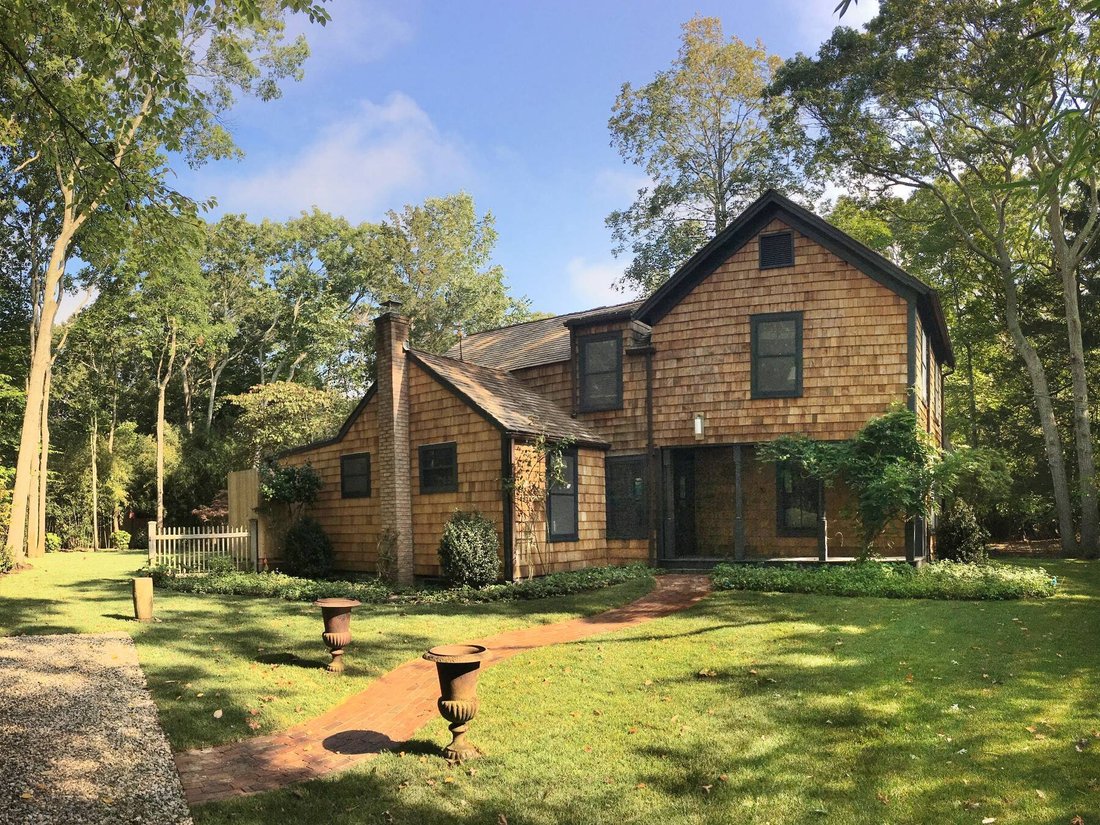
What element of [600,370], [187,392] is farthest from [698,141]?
[187,392]

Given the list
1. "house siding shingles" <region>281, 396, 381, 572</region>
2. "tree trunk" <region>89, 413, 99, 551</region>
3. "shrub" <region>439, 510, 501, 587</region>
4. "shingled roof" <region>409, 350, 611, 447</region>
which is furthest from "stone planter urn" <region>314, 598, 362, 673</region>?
"tree trunk" <region>89, 413, 99, 551</region>

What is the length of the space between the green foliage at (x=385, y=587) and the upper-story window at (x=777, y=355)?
496cm

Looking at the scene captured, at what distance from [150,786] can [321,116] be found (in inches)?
681

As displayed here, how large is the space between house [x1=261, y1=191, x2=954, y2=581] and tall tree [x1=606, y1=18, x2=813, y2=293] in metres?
16.9

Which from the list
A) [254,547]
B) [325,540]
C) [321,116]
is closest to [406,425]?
[325,540]

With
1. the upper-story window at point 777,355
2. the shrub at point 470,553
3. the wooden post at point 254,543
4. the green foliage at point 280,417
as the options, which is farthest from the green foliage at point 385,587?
the green foliage at point 280,417

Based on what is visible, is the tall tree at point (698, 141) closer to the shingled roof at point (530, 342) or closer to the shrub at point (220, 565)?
the shingled roof at point (530, 342)

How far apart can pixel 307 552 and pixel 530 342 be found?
8.76 m

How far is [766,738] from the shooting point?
6.32 meters

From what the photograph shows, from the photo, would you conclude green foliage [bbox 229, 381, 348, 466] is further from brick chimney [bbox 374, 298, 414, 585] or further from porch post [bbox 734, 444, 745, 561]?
porch post [bbox 734, 444, 745, 561]

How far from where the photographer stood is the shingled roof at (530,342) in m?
19.4

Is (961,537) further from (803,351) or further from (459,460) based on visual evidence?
(459,460)

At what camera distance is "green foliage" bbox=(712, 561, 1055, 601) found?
12273mm

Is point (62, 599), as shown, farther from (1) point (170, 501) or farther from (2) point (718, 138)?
(2) point (718, 138)
